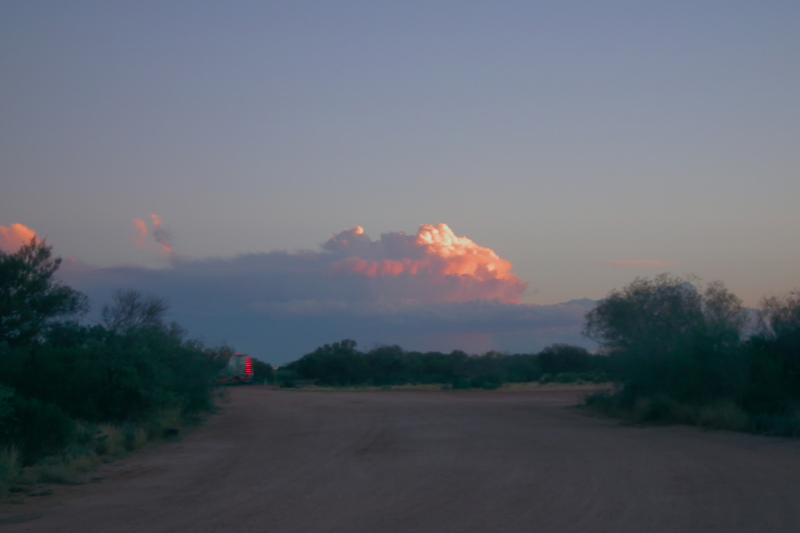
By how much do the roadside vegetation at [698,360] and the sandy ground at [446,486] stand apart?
2.11 metres

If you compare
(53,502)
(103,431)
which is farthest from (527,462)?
(103,431)

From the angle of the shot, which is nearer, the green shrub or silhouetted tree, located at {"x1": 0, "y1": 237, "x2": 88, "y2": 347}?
the green shrub

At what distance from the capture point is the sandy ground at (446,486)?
938 cm

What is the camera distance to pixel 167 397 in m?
22.5

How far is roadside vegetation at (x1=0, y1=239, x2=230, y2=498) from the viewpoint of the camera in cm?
1487

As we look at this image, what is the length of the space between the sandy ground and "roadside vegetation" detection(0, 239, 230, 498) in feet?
3.44

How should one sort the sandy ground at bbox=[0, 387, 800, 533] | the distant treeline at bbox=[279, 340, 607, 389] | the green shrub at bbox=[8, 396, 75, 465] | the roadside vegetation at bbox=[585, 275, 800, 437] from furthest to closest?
1. the distant treeline at bbox=[279, 340, 607, 389]
2. the roadside vegetation at bbox=[585, 275, 800, 437]
3. the green shrub at bbox=[8, 396, 75, 465]
4. the sandy ground at bbox=[0, 387, 800, 533]

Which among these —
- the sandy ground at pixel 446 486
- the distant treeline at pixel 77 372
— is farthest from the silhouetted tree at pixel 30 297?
the sandy ground at pixel 446 486

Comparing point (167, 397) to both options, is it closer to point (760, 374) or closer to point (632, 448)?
point (632, 448)

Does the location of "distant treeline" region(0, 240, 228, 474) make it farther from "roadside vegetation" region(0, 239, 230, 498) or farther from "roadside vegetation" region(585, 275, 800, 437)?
"roadside vegetation" region(585, 275, 800, 437)

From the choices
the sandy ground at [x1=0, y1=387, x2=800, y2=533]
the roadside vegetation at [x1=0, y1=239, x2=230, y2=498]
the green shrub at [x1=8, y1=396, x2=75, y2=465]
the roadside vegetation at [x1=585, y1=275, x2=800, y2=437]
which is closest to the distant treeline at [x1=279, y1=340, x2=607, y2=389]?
the roadside vegetation at [x1=585, y1=275, x2=800, y2=437]

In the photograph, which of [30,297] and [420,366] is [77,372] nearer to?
[30,297]

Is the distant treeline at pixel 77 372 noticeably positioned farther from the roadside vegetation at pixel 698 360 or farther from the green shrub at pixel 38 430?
the roadside vegetation at pixel 698 360

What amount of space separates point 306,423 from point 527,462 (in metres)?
14.3
